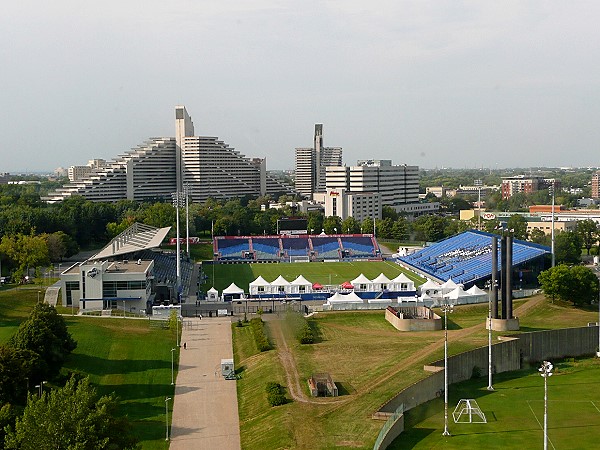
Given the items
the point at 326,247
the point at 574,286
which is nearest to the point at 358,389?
the point at 574,286

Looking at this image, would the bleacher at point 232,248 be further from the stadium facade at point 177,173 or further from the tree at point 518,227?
the stadium facade at point 177,173

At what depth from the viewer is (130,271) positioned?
47406 mm

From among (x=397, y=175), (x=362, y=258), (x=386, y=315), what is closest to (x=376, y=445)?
(x=386, y=315)

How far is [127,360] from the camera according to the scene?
115 ft

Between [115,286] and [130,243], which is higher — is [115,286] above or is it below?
below

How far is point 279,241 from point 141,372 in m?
49.2

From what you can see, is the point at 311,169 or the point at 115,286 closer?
A: the point at 115,286

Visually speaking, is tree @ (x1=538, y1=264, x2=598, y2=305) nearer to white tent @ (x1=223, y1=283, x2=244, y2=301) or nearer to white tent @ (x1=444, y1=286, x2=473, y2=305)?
white tent @ (x1=444, y1=286, x2=473, y2=305)

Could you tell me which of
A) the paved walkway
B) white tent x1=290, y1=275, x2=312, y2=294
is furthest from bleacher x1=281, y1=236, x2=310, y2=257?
the paved walkway

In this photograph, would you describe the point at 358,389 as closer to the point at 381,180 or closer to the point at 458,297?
the point at 458,297

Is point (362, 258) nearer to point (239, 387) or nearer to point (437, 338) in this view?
point (437, 338)

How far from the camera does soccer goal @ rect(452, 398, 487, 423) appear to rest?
2805cm

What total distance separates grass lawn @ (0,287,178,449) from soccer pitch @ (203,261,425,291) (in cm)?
1799

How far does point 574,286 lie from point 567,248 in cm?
2039
